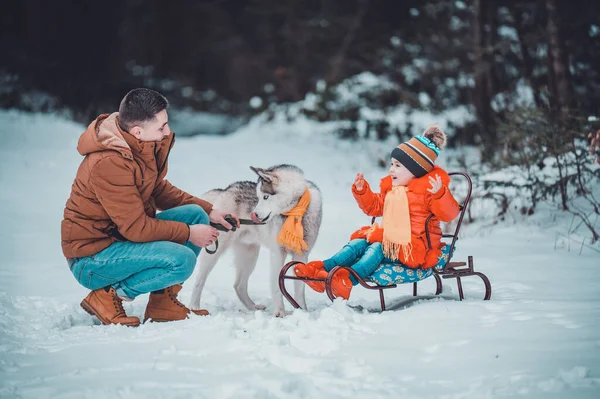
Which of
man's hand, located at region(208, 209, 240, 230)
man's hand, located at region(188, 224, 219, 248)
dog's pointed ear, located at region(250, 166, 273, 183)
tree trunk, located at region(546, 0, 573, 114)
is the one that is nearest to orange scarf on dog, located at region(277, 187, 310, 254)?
dog's pointed ear, located at region(250, 166, 273, 183)

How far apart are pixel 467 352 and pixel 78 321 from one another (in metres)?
2.66

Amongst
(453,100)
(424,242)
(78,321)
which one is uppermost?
(453,100)

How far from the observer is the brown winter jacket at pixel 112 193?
362 centimetres

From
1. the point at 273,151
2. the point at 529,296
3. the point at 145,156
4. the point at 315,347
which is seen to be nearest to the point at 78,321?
the point at 145,156

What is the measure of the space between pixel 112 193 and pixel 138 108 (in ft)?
1.81

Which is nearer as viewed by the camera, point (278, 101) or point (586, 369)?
point (586, 369)

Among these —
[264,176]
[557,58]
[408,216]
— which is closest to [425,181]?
[408,216]

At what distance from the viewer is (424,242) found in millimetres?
3945

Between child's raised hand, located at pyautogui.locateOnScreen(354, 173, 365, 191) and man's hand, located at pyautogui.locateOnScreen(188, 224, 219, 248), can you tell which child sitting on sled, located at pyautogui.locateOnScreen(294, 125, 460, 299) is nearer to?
child's raised hand, located at pyautogui.locateOnScreen(354, 173, 365, 191)

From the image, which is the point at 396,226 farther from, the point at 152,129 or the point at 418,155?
the point at 152,129

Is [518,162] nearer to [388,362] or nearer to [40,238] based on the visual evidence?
[388,362]

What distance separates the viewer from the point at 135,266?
381 centimetres

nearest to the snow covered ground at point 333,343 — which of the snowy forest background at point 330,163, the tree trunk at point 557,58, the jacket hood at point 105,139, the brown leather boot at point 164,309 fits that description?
the snowy forest background at point 330,163

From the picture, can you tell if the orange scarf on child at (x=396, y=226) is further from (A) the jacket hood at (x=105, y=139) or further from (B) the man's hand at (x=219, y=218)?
(A) the jacket hood at (x=105, y=139)
